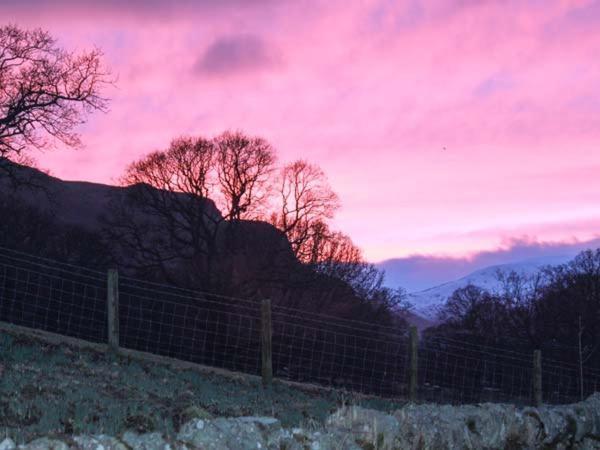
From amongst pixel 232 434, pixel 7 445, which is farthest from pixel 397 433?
pixel 7 445

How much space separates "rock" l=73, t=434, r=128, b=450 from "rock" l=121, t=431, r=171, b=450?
5cm

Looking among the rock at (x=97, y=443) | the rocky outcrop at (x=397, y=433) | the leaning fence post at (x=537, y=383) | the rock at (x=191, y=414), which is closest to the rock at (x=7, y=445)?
the rocky outcrop at (x=397, y=433)

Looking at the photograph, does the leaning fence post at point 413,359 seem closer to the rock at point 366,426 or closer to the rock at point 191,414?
the rock at point 191,414

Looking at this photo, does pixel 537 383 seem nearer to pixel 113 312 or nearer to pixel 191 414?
pixel 113 312

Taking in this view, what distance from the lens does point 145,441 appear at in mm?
3949

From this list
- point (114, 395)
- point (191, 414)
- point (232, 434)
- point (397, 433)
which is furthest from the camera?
point (114, 395)

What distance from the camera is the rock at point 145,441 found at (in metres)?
3.89

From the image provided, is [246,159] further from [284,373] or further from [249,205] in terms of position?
[284,373]

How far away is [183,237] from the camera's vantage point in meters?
39.1

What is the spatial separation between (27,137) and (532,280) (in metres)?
36.1

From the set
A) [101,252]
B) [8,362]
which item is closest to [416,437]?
[8,362]

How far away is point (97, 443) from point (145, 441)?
0.28 metres

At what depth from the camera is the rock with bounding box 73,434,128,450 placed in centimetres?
372

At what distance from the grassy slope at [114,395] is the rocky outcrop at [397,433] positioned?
0.27 m
